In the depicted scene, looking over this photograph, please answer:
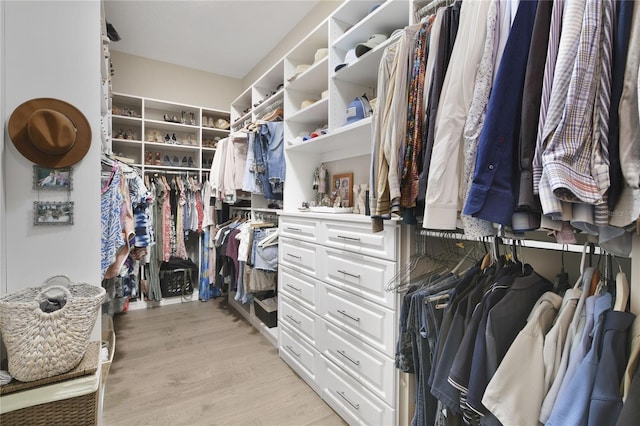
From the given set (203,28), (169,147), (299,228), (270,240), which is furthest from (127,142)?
(299,228)

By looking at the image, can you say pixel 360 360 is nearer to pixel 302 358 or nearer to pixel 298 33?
pixel 302 358

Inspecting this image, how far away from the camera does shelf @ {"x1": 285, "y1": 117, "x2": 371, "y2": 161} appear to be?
1780mm

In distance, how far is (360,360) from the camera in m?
1.60

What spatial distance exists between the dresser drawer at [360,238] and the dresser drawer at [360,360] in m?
0.49

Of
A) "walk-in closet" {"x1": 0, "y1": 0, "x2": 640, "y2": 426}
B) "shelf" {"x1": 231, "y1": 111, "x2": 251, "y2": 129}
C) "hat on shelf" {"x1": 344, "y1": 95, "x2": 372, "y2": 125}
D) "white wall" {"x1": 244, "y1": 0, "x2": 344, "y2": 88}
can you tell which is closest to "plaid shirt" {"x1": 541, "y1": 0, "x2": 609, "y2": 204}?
"walk-in closet" {"x1": 0, "y1": 0, "x2": 640, "y2": 426}

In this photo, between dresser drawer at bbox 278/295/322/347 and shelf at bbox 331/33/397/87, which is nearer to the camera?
shelf at bbox 331/33/397/87

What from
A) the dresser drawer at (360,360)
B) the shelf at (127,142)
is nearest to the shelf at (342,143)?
the dresser drawer at (360,360)

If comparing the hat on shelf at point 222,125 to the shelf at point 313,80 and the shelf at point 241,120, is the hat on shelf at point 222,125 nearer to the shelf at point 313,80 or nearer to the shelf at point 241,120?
the shelf at point 241,120

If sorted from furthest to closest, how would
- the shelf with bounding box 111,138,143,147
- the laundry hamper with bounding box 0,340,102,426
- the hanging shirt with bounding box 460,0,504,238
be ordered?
1. the shelf with bounding box 111,138,143,147
2. the laundry hamper with bounding box 0,340,102,426
3. the hanging shirt with bounding box 460,0,504,238

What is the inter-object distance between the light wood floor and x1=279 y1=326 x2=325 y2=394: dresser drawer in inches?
2.3

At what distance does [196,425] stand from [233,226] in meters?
1.88

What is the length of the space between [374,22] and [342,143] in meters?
0.75

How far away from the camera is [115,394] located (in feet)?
6.50

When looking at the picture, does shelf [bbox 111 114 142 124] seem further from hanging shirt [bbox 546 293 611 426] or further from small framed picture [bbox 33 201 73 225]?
hanging shirt [bbox 546 293 611 426]
